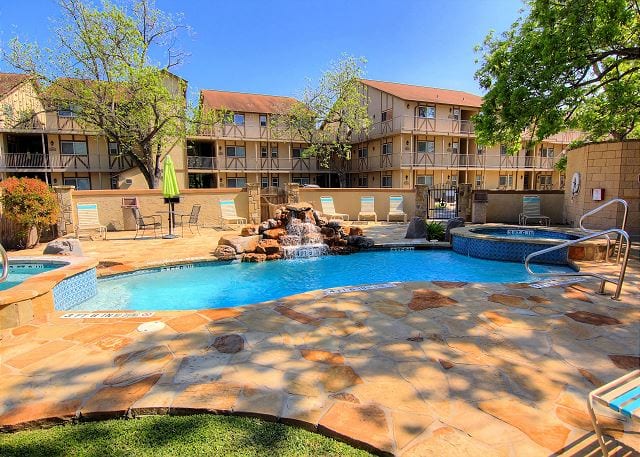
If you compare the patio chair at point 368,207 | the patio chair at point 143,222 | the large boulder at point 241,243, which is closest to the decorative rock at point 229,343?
the large boulder at point 241,243

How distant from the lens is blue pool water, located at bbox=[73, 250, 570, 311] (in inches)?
250

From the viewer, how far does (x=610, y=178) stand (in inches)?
411

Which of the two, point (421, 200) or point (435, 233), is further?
point (421, 200)

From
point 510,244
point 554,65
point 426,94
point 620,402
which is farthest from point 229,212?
point 426,94

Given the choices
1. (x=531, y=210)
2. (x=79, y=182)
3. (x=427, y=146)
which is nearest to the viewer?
(x=531, y=210)

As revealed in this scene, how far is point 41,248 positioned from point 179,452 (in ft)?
32.3

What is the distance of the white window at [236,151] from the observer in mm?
27641

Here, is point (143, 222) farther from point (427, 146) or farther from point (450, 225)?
point (427, 146)

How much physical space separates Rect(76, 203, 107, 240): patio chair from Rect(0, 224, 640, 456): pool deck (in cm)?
822

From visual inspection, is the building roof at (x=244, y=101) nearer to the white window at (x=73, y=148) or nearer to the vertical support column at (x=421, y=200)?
the white window at (x=73, y=148)

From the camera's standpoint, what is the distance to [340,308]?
14.3ft

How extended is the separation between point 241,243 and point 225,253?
0.50 meters


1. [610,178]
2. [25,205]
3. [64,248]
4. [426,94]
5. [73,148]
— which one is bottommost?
[64,248]

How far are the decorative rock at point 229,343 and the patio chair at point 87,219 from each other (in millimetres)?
9747
